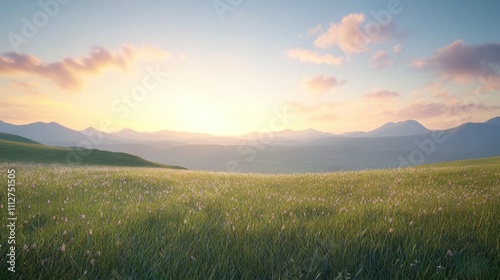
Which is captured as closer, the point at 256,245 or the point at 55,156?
the point at 256,245

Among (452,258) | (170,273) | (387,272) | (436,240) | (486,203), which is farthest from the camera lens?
(486,203)

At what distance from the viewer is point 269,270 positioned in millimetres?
2875

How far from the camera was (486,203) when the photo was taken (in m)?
5.88

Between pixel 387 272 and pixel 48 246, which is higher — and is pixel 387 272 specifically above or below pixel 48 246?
below

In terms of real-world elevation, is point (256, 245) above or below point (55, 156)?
above

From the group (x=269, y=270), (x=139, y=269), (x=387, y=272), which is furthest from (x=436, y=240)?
(x=139, y=269)

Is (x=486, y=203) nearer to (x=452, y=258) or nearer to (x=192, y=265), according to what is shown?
(x=452, y=258)

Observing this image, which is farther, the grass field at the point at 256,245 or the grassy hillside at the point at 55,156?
the grassy hillside at the point at 55,156

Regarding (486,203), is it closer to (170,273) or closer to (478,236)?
(478,236)

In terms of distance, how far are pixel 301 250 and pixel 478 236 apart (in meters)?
2.87

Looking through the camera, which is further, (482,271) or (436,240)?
(436,240)

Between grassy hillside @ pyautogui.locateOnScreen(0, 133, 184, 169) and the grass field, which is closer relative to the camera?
the grass field

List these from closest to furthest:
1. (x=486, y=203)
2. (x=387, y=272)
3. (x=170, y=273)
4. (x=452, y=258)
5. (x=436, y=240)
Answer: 1. (x=170, y=273)
2. (x=387, y=272)
3. (x=452, y=258)
4. (x=436, y=240)
5. (x=486, y=203)

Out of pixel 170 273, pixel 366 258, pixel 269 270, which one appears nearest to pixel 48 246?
pixel 170 273
